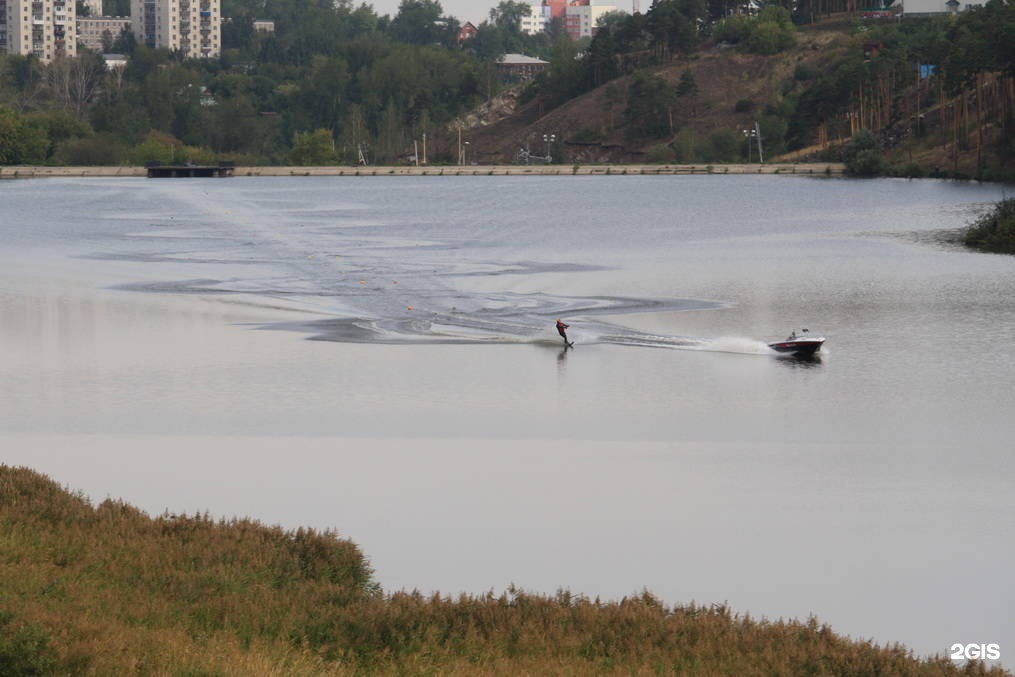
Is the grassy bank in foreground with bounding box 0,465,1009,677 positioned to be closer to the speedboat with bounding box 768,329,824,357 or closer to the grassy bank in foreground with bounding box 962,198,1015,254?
the speedboat with bounding box 768,329,824,357

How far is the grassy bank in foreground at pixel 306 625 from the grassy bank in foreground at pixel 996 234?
58163 millimetres

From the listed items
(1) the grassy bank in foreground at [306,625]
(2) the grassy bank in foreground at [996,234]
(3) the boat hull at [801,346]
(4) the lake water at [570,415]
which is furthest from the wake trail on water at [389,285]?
(1) the grassy bank in foreground at [306,625]

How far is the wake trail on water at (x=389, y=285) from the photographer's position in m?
41.0

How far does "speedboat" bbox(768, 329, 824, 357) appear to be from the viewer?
3688cm

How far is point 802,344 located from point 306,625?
23405mm

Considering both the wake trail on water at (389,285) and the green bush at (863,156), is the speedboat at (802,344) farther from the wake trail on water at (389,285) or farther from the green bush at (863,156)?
the green bush at (863,156)

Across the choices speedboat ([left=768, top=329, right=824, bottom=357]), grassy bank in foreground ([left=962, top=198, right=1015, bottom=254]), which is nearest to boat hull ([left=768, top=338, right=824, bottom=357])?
speedboat ([left=768, top=329, right=824, bottom=357])

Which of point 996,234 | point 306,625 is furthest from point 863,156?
point 306,625

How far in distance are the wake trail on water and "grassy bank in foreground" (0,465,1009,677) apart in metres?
21.8

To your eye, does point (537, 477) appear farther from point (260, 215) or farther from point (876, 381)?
point (260, 215)

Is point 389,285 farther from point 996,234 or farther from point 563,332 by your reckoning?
point 996,234

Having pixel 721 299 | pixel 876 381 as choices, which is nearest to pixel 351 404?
pixel 876 381

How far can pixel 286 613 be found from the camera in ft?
52.3

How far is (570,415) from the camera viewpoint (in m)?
29.8
